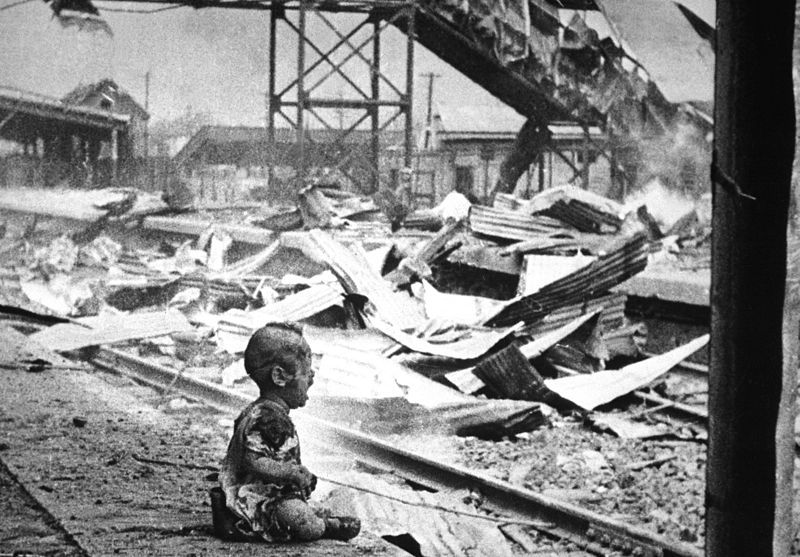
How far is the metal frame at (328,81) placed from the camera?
208 inches

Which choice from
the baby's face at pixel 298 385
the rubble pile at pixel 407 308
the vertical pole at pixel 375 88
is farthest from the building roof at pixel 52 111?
the baby's face at pixel 298 385

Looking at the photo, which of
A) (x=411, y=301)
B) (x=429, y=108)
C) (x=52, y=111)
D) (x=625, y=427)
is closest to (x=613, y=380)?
(x=625, y=427)

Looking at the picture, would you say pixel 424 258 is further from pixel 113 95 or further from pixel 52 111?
pixel 52 111

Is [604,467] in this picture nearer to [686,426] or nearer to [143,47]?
[686,426]

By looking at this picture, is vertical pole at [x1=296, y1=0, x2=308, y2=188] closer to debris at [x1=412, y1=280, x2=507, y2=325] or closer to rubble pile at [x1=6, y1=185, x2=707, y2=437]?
rubble pile at [x1=6, y1=185, x2=707, y2=437]

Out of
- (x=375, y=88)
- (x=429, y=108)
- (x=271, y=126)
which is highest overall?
(x=375, y=88)

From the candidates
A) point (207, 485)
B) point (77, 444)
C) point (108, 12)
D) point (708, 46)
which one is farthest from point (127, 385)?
point (708, 46)

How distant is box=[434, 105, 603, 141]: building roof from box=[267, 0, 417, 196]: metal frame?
0.27m

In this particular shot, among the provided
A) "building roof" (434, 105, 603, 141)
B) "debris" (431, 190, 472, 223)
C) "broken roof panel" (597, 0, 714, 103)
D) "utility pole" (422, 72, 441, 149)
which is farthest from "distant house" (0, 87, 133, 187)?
"broken roof panel" (597, 0, 714, 103)

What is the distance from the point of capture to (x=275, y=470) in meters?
3.33

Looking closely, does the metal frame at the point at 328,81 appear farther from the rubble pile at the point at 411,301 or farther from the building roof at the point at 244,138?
the rubble pile at the point at 411,301

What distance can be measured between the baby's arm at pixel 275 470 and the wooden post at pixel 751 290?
1388 millimetres

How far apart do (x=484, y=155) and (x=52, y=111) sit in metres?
2.52

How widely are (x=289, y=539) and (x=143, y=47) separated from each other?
2.92 meters
